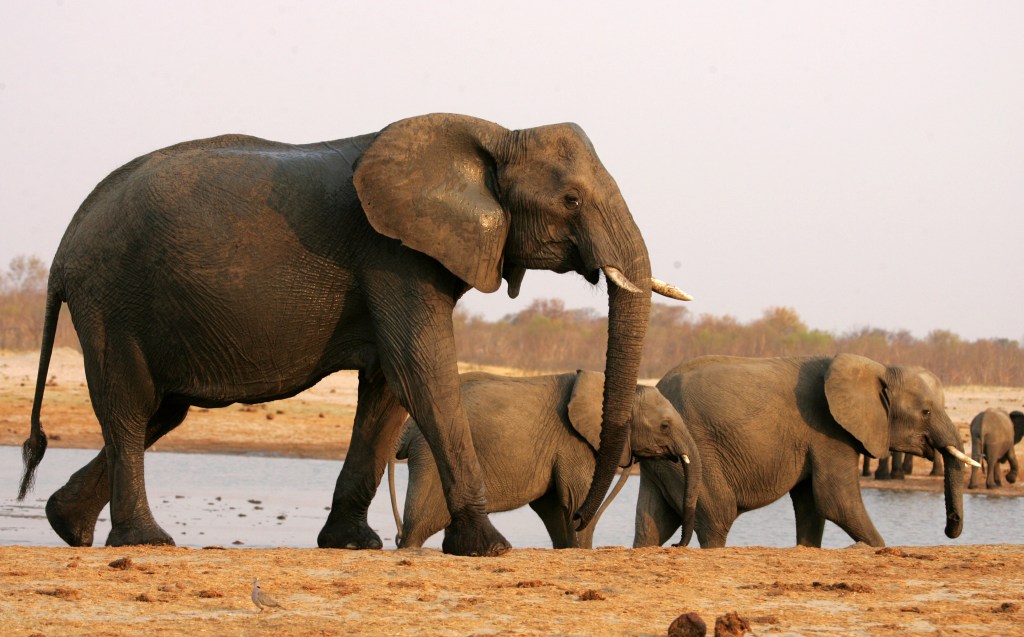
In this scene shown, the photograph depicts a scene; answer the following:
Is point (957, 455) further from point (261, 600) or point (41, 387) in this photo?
point (261, 600)

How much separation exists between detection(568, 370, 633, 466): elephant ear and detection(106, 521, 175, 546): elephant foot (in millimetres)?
3383

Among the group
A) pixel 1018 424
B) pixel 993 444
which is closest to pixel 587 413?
pixel 993 444

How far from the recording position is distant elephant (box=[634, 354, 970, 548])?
33.3 ft

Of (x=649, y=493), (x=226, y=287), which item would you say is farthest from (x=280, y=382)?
(x=649, y=493)

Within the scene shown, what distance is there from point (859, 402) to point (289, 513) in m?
5.86

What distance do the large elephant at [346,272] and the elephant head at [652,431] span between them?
270cm

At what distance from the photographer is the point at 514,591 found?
5.39 meters

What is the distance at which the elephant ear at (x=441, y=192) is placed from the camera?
6289 mm

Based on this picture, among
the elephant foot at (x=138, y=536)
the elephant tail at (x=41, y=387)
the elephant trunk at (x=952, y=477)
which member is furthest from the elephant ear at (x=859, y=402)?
the elephant tail at (x=41, y=387)

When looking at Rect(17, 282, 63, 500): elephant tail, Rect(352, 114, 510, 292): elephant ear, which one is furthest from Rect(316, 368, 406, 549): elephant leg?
Rect(17, 282, 63, 500): elephant tail

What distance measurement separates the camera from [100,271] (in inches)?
270

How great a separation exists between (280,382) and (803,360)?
5131mm

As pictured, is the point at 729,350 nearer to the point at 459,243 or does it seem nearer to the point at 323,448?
the point at 323,448

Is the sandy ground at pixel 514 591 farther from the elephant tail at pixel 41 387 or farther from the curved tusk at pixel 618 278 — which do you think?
the elephant tail at pixel 41 387
